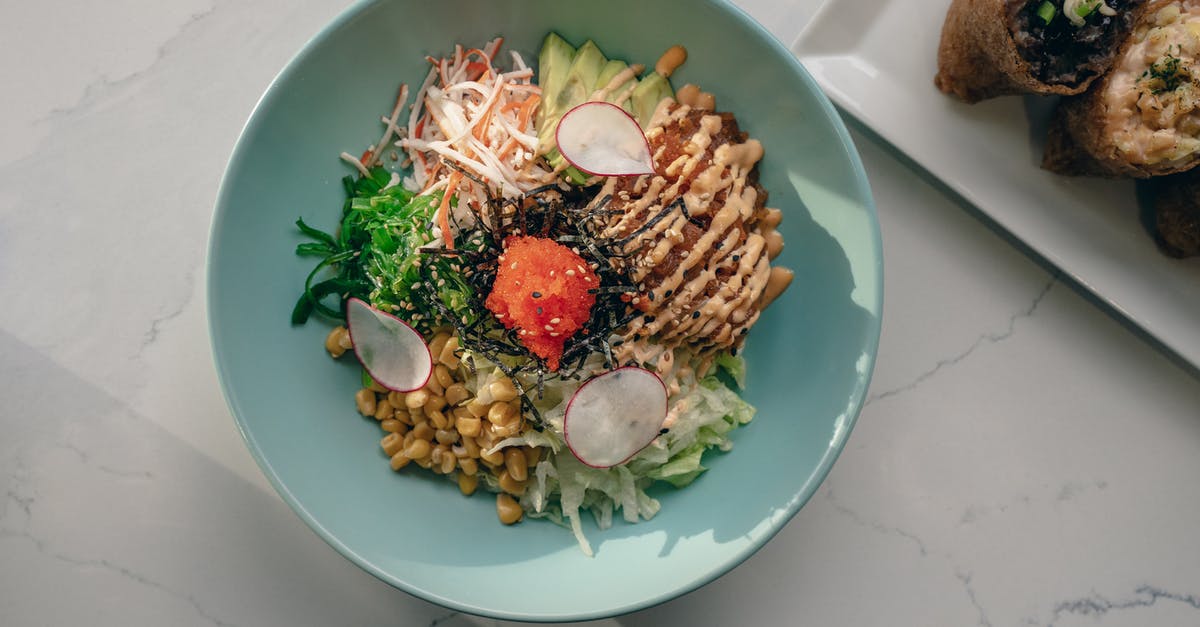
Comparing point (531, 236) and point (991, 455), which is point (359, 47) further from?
point (991, 455)

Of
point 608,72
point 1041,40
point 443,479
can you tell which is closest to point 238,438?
point 443,479

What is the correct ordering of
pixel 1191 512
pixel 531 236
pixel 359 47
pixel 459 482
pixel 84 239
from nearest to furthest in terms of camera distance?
pixel 531 236 → pixel 359 47 → pixel 459 482 → pixel 84 239 → pixel 1191 512

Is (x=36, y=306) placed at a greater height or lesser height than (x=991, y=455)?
greater

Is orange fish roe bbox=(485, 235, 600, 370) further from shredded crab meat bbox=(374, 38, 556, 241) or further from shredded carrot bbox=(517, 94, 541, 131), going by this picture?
shredded carrot bbox=(517, 94, 541, 131)

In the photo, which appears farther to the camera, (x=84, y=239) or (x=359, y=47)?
(x=84, y=239)

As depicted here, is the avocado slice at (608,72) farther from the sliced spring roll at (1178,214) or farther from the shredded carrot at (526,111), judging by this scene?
the sliced spring roll at (1178,214)

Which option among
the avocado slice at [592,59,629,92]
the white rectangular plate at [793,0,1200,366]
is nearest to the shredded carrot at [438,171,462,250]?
the avocado slice at [592,59,629,92]

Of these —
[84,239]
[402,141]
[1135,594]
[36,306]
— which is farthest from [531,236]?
[1135,594]
